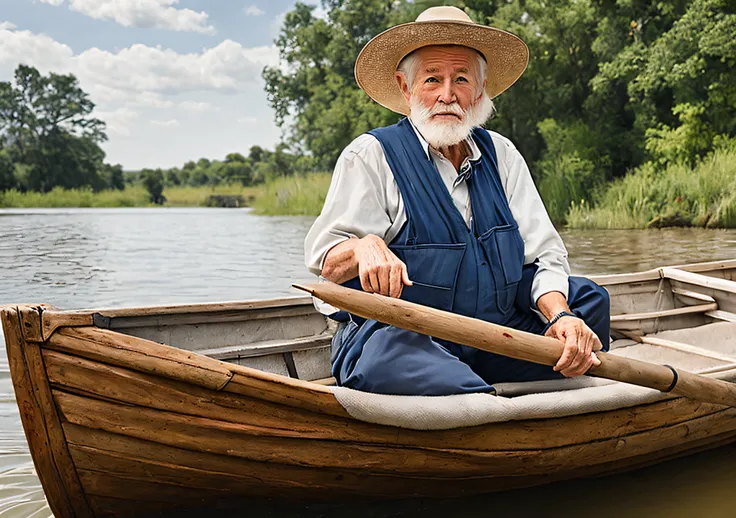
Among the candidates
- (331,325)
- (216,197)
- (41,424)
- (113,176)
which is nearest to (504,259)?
(331,325)

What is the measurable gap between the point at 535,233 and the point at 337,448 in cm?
98

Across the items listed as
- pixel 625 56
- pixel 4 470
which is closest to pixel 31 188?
pixel 625 56

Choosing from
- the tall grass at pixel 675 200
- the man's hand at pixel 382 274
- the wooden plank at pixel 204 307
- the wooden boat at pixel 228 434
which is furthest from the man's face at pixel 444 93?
the tall grass at pixel 675 200

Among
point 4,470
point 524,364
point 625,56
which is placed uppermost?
point 625,56

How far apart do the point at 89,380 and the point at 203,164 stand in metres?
48.6

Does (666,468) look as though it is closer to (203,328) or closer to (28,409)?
(203,328)

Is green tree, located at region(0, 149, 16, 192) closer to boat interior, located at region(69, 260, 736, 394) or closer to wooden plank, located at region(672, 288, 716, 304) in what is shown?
boat interior, located at region(69, 260, 736, 394)

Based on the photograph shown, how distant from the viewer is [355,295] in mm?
1759

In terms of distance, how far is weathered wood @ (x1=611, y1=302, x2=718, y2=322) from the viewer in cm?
349

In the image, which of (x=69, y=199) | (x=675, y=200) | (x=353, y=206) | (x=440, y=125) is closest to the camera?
(x=353, y=206)

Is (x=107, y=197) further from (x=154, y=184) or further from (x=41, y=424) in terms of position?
(x=41, y=424)

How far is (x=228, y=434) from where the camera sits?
184cm

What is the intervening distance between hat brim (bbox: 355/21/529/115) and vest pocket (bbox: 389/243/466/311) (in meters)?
0.62

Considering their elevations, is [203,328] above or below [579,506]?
above
